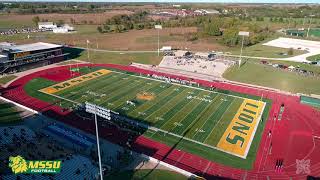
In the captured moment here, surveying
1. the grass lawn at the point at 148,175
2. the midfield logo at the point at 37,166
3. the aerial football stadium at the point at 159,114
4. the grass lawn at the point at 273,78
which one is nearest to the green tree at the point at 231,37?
the aerial football stadium at the point at 159,114

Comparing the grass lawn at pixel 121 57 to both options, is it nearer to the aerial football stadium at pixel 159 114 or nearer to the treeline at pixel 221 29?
the aerial football stadium at pixel 159 114

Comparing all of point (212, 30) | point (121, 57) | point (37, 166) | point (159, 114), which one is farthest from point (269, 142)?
point (212, 30)

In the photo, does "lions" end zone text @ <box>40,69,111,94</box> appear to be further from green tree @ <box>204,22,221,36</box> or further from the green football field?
green tree @ <box>204,22,221,36</box>

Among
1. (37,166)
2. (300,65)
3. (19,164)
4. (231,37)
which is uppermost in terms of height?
(231,37)

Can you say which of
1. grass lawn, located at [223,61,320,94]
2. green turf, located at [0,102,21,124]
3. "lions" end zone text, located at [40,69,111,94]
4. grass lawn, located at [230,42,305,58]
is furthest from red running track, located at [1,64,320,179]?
grass lawn, located at [230,42,305,58]

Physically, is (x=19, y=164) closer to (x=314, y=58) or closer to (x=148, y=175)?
(x=148, y=175)

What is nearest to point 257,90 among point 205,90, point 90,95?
point 205,90
